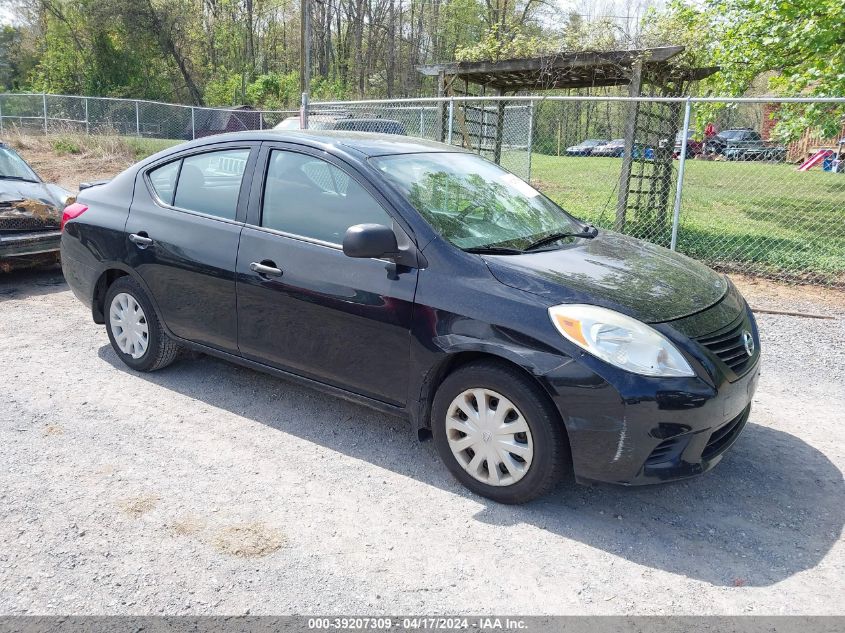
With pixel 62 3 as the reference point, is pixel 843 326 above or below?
below

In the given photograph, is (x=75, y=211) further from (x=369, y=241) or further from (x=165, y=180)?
(x=369, y=241)

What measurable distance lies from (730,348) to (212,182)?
3.17 meters


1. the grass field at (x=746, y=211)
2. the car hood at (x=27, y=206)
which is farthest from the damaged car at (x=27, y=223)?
the grass field at (x=746, y=211)

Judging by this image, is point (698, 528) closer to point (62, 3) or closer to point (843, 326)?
point (843, 326)

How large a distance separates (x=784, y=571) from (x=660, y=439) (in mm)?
725

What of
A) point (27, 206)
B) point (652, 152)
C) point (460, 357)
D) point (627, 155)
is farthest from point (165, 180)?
point (652, 152)

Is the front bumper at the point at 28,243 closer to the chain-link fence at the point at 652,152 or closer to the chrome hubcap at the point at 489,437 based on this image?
the chain-link fence at the point at 652,152

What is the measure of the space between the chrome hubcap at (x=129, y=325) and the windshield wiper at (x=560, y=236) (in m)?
2.67

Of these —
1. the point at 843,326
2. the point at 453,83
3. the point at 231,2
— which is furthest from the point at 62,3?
the point at 843,326

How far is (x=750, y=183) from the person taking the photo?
757 inches

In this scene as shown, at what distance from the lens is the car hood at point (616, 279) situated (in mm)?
3252

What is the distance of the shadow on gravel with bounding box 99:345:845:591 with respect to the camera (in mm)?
3027

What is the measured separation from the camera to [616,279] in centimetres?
351

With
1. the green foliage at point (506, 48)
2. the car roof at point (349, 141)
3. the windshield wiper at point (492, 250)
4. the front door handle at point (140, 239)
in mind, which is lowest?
the front door handle at point (140, 239)
